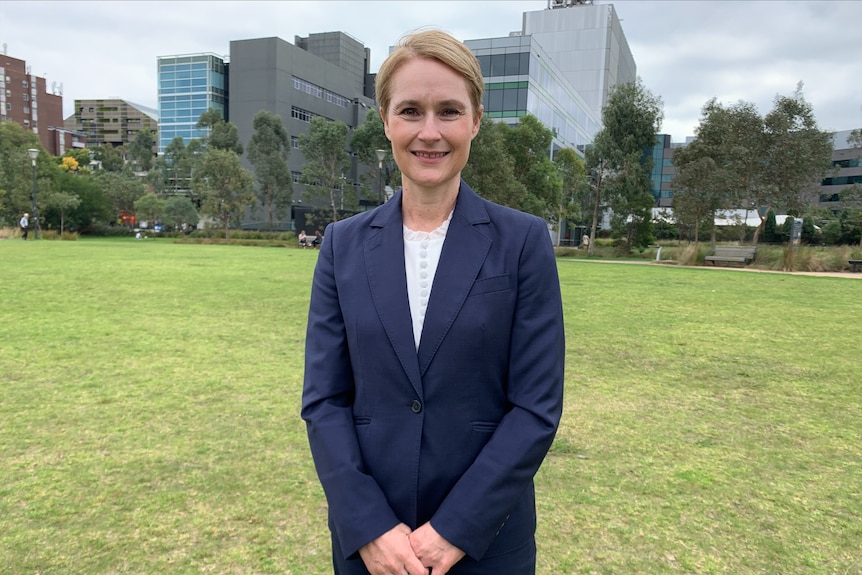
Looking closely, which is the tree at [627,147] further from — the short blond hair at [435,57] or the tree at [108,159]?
the tree at [108,159]

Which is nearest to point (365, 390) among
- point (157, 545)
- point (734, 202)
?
point (157, 545)

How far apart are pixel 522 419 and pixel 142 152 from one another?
6974 cm

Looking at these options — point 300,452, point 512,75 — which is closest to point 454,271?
point 300,452

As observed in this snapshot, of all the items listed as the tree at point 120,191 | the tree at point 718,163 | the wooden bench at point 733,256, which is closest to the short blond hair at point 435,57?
the wooden bench at point 733,256

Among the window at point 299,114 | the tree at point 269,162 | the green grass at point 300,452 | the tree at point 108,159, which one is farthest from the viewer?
the tree at point 108,159

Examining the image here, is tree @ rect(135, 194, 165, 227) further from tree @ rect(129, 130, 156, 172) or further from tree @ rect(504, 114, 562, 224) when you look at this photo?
tree @ rect(504, 114, 562, 224)

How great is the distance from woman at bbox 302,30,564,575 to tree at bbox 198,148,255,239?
38481 millimetres

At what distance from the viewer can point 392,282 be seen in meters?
1.42

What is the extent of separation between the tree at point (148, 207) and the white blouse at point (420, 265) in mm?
49912

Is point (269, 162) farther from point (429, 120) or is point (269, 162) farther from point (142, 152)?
point (429, 120)

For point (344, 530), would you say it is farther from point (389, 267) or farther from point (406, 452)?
point (389, 267)

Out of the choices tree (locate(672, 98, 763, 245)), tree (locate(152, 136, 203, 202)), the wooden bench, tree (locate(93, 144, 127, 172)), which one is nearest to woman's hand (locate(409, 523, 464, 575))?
the wooden bench

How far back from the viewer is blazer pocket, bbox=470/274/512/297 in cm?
137

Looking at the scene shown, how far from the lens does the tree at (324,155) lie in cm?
4112
